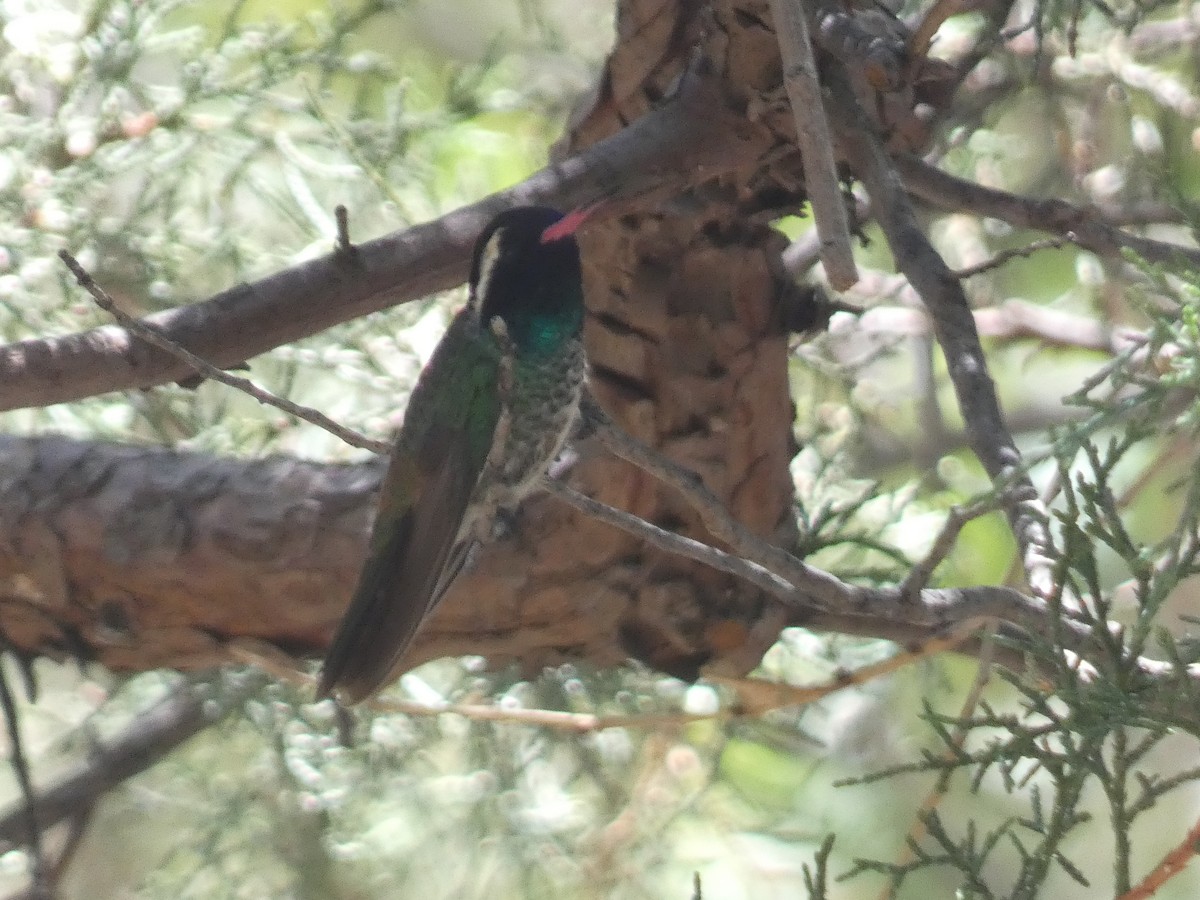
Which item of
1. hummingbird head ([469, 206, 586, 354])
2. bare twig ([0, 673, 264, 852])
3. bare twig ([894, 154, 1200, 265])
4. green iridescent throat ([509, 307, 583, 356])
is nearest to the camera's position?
bare twig ([894, 154, 1200, 265])

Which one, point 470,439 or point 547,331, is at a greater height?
point 547,331

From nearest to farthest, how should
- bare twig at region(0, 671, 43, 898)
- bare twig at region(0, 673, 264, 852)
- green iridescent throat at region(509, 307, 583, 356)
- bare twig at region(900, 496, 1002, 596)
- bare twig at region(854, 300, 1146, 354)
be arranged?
1. bare twig at region(900, 496, 1002, 596)
2. green iridescent throat at region(509, 307, 583, 356)
3. bare twig at region(0, 671, 43, 898)
4. bare twig at region(0, 673, 264, 852)
5. bare twig at region(854, 300, 1146, 354)

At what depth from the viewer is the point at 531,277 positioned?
5.83 feet

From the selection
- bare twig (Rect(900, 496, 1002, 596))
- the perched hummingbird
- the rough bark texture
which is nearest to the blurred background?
the rough bark texture

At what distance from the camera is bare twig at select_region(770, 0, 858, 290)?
1176 millimetres

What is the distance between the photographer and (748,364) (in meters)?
2.00

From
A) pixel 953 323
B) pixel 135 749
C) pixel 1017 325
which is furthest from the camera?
pixel 1017 325

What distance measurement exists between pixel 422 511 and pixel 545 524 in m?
0.24

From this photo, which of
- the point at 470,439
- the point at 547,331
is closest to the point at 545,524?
the point at 470,439

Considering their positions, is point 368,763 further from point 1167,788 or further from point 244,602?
point 1167,788

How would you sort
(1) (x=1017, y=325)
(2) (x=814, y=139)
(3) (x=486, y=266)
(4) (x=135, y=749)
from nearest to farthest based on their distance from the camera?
(2) (x=814, y=139) < (3) (x=486, y=266) < (4) (x=135, y=749) < (1) (x=1017, y=325)

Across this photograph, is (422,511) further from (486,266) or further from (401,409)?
(401,409)

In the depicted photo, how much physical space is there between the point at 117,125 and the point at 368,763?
1.36 metres

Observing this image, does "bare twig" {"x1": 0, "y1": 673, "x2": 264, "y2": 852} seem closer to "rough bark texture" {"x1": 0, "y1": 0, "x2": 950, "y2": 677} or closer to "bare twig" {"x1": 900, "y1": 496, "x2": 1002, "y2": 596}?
"rough bark texture" {"x1": 0, "y1": 0, "x2": 950, "y2": 677}
